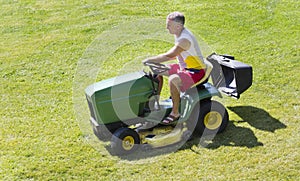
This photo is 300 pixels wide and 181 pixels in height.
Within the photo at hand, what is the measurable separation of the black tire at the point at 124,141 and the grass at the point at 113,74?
13 cm

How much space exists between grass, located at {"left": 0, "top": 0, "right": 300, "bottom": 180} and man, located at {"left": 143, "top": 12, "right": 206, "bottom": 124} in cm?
64

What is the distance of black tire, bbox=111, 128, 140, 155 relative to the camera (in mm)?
6035

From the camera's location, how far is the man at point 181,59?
20.4 feet

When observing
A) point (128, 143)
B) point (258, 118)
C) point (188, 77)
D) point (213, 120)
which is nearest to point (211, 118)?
point (213, 120)

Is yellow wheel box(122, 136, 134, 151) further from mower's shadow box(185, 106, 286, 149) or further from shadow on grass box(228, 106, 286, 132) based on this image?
shadow on grass box(228, 106, 286, 132)

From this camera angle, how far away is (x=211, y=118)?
6.45 meters

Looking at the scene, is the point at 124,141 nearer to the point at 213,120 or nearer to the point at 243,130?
the point at 213,120

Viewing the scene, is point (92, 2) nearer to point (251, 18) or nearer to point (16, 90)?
point (251, 18)

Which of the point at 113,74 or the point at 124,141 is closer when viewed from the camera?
the point at 124,141

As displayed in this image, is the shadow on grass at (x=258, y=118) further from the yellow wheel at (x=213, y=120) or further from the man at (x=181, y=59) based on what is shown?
the man at (x=181, y=59)

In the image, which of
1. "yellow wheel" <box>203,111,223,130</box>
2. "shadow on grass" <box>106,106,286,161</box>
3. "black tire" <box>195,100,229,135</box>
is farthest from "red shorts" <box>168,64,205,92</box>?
"shadow on grass" <box>106,106,286,161</box>

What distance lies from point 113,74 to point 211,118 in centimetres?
266

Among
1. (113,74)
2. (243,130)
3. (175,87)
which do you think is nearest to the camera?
(175,87)

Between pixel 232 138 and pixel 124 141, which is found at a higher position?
pixel 124 141
